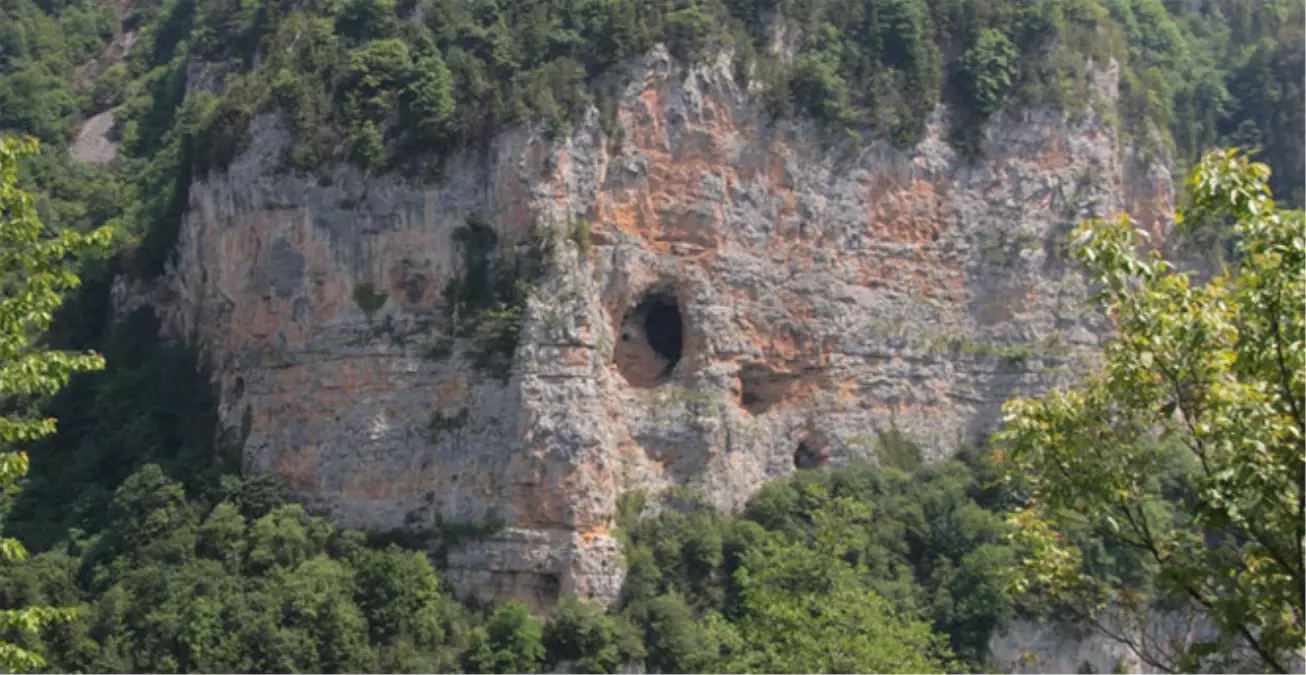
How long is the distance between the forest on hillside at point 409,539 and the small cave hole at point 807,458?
1.10m

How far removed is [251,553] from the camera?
194 feet

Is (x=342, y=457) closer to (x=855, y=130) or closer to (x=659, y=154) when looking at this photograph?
(x=659, y=154)

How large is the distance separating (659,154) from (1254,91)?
26.2m

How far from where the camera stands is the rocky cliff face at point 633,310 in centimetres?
6050

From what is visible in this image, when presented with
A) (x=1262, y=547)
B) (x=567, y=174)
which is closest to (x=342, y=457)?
(x=567, y=174)

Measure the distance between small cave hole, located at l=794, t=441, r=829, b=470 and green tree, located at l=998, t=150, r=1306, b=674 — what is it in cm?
4241

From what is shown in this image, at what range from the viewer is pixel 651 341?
213ft

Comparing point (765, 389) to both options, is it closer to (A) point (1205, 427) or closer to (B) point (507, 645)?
(B) point (507, 645)

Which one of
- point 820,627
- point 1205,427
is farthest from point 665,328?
point 1205,427

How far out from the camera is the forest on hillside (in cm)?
5741

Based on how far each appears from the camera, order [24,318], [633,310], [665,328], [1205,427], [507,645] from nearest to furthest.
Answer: [1205,427]
[24,318]
[507,645]
[633,310]
[665,328]

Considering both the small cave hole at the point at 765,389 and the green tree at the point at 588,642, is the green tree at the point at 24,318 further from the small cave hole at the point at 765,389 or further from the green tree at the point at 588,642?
the small cave hole at the point at 765,389

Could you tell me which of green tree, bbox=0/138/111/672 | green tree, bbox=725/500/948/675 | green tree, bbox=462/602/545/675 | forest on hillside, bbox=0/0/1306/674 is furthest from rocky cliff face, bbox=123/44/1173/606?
green tree, bbox=0/138/111/672

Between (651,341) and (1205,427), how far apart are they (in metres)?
44.7
